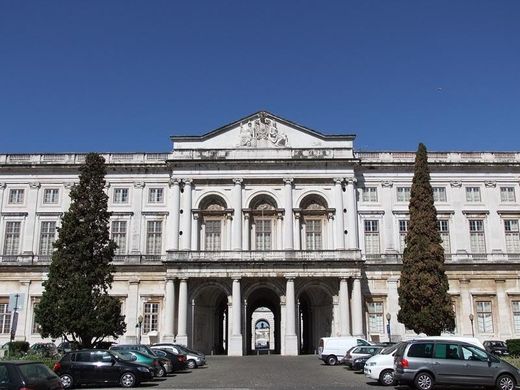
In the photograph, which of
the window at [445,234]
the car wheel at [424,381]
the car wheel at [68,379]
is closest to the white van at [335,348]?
the car wheel at [424,381]

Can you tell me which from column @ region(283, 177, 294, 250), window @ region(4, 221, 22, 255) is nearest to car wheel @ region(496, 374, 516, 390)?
column @ region(283, 177, 294, 250)

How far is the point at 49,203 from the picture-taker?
53531 millimetres

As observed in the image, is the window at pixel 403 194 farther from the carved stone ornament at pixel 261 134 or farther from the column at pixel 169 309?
the column at pixel 169 309

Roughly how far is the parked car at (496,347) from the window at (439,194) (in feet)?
44.3

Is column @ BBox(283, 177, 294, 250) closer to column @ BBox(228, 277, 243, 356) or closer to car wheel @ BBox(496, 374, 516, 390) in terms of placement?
column @ BBox(228, 277, 243, 356)

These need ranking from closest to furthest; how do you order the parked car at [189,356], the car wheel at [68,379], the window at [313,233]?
the car wheel at [68,379], the parked car at [189,356], the window at [313,233]

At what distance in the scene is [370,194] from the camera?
53406 millimetres

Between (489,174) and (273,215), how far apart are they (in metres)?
20.7

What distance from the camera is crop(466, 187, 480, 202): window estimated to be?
53.3 meters

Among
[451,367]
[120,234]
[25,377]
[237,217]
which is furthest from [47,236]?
[451,367]

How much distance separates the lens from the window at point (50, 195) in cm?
5359

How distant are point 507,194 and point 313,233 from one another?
735 inches

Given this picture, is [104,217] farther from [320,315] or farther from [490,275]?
[490,275]

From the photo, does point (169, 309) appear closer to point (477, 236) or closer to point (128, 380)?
point (128, 380)
